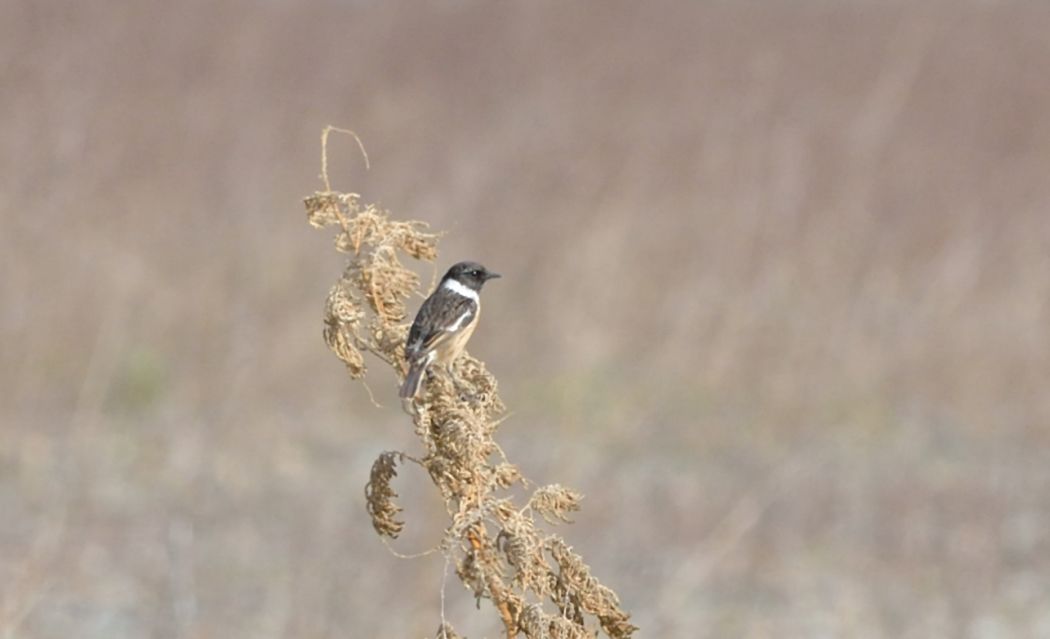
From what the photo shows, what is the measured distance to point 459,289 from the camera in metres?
3.58

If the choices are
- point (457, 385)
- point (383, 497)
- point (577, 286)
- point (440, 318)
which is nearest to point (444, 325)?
point (440, 318)

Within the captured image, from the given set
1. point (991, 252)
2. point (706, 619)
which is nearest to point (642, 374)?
point (991, 252)

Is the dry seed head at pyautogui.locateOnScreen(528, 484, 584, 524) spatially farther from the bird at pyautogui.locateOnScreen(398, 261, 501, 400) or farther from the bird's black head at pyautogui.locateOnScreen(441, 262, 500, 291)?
the bird's black head at pyautogui.locateOnScreen(441, 262, 500, 291)

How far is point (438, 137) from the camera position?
9117mm

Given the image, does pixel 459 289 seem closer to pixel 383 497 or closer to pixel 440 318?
pixel 440 318

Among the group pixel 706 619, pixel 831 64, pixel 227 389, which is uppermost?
pixel 831 64

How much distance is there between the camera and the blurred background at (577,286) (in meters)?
7.50

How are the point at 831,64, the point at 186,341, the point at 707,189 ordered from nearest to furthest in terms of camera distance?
the point at 186,341 → the point at 707,189 → the point at 831,64

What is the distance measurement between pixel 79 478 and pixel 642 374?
9.07 ft

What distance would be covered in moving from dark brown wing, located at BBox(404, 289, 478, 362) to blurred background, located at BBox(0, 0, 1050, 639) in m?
3.58

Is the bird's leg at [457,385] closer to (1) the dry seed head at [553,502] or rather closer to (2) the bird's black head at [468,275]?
(1) the dry seed head at [553,502]

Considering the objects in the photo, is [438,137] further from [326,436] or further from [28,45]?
[28,45]

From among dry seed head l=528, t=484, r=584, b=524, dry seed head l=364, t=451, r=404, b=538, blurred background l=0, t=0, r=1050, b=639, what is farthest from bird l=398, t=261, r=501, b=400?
blurred background l=0, t=0, r=1050, b=639

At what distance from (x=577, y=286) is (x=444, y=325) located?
5.95 m
